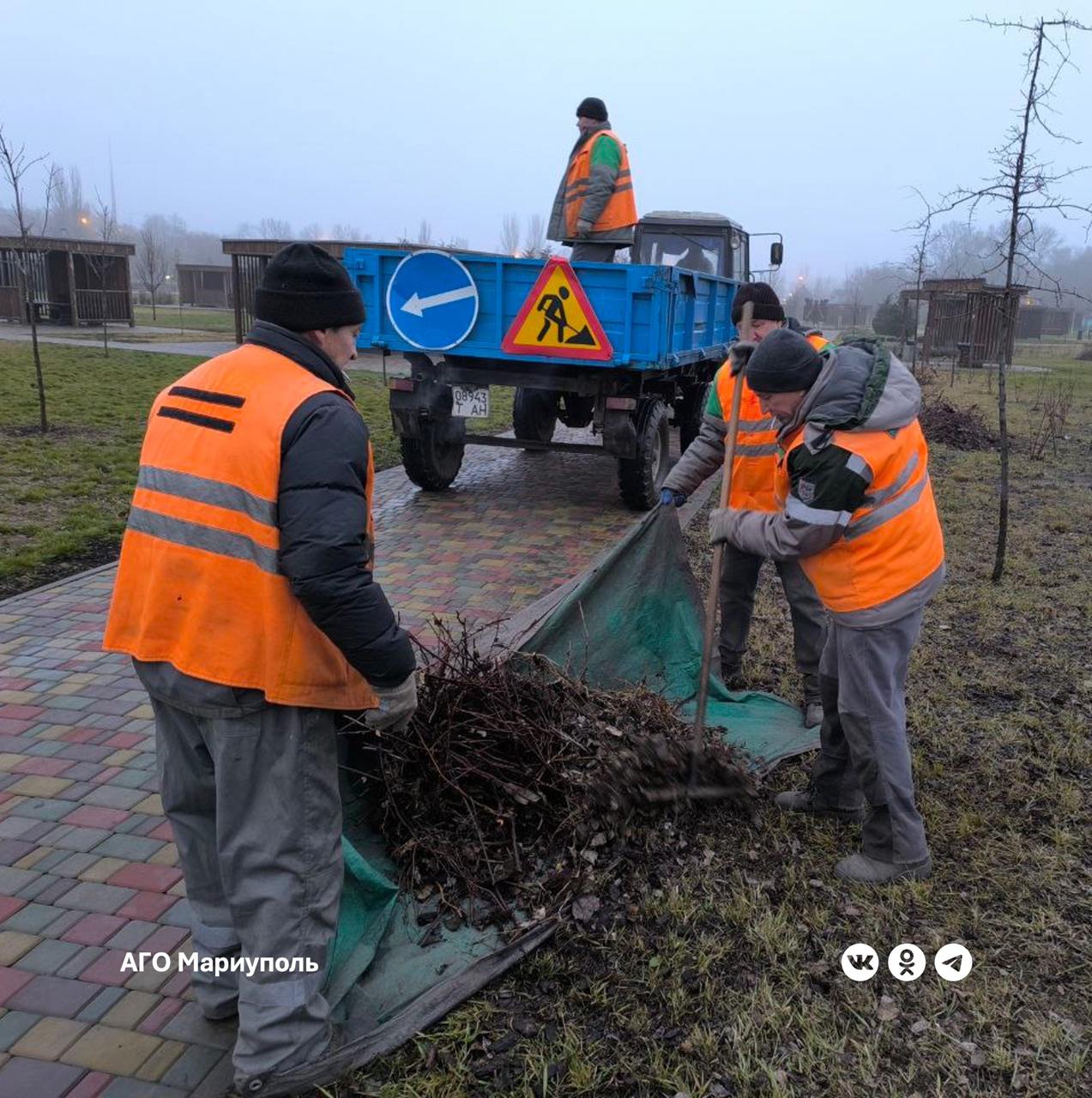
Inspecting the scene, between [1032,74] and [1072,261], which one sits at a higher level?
[1072,261]

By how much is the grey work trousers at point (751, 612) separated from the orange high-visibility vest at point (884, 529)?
3.64 feet

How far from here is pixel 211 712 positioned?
83.3 inches

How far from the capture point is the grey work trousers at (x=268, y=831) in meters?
2.14

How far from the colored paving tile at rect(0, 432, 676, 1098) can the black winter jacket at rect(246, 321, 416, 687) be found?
119 cm

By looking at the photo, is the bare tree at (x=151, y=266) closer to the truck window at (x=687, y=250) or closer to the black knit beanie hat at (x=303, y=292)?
the truck window at (x=687, y=250)

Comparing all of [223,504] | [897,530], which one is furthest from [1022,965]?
[223,504]

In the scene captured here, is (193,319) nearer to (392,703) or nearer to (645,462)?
(645,462)

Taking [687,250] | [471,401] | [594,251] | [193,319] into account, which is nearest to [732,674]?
[471,401]

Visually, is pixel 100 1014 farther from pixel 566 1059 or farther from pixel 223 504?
pixel 223 504

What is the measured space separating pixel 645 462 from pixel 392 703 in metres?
5.63

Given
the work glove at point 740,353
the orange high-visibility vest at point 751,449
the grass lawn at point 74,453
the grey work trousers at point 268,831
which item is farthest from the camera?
the grass lawn at point 74,453

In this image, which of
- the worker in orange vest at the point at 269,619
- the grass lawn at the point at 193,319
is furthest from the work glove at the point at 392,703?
the grass lawn at the point at 193,319

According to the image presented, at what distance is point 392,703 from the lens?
2248mm

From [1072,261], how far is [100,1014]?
12798cm
